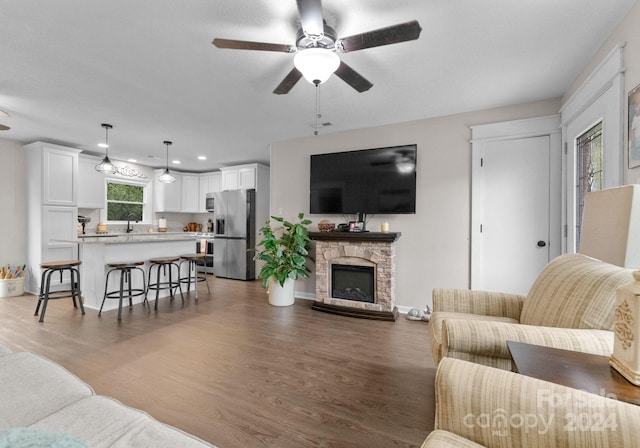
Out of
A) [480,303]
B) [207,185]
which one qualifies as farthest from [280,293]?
[207,185]

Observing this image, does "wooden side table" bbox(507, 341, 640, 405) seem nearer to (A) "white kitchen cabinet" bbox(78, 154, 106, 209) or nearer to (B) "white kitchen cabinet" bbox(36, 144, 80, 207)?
(B) "white kitchen cabinet" bbox(36, 144, 80, 207)

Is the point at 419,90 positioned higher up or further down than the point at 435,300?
higher up

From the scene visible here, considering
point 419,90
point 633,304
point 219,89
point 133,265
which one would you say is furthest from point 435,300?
point 133,265

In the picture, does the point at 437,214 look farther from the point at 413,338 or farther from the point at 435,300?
the point at 435,300

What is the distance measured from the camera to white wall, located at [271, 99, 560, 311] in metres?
3.46

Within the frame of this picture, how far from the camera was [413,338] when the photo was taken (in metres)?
2.95

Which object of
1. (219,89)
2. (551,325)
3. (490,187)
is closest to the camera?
(551,325)

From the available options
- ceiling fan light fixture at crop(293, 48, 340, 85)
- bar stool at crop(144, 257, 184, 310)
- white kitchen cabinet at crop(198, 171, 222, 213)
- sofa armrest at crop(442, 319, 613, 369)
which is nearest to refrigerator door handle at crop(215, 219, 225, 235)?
white kitchen cabinet at crop(198, 171, 222, 213)

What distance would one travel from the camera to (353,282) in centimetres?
391

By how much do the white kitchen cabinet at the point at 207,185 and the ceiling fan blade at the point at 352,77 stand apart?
5492 mm

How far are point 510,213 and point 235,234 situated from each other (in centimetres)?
485

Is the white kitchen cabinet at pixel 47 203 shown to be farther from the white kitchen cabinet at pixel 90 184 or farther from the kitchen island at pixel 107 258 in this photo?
the kitchen island at pixel 107 258

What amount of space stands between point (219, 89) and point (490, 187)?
316 centimetres

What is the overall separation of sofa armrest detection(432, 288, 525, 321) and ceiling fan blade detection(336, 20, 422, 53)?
65.1 inches
